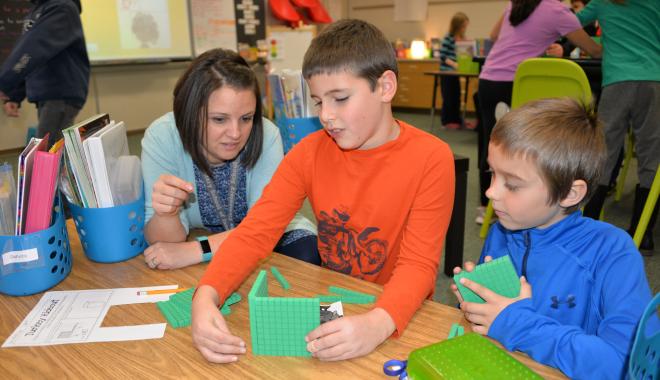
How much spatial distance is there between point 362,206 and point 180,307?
18.7 inches

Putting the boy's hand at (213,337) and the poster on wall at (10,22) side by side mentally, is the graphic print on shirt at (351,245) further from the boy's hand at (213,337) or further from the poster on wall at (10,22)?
the poster on wall at (10,22)

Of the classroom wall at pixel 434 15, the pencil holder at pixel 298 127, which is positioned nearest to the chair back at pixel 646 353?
the pencil holder at pixel 298 127

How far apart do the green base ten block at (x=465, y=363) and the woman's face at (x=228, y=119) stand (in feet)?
2.87

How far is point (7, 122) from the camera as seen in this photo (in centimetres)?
498

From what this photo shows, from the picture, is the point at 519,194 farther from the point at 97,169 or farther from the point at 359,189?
the point at 97,169

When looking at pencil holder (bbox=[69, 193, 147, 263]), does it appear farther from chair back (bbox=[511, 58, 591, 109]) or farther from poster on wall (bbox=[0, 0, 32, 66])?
poster on wall (bbox=[0, 0, 32, 66])

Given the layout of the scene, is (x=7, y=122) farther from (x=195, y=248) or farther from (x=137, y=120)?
(x=195, y=248)

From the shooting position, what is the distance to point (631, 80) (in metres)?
2.41

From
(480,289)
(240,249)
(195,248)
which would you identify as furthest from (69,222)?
(480,289)

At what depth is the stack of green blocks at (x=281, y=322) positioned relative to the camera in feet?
2.53

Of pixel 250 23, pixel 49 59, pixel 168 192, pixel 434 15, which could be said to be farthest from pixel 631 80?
pixel 434 15

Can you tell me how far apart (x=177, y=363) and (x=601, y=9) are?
2629 mm

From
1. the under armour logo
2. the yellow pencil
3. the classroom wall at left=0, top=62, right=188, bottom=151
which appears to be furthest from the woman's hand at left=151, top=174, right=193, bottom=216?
the classroom wall at left=0, top=62, right=188, bottom=151

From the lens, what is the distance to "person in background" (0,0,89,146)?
2.69m
